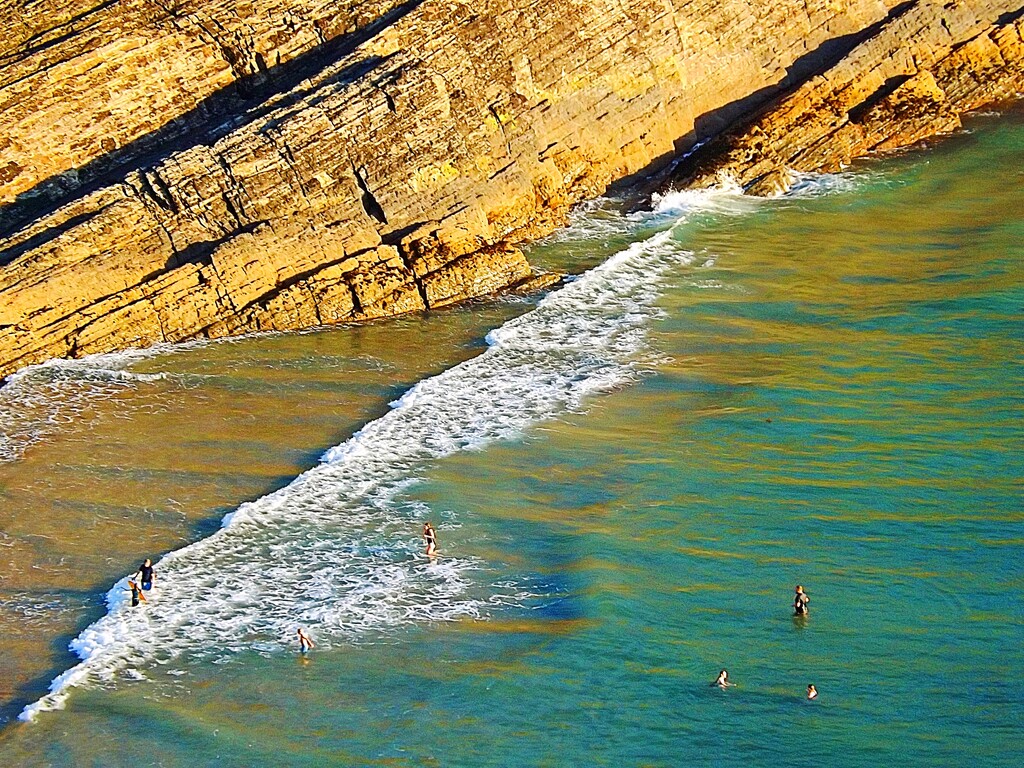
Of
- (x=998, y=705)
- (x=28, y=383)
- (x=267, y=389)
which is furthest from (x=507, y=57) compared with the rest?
(x=998, y=705)

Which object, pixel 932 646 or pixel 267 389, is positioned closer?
pixel 932 646

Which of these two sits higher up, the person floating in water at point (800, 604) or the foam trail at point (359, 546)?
the foam trail at point (359, 546)

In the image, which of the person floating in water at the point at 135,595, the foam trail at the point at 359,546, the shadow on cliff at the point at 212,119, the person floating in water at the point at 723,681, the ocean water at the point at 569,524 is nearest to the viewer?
the ocean water at the point at 569,524

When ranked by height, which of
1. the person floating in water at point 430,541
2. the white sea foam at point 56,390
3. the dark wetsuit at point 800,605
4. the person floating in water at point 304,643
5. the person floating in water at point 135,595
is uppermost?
the white sea foam at point 56,390

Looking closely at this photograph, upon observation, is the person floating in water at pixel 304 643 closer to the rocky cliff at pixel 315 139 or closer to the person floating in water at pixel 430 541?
the person floating in water at pixel 430 541

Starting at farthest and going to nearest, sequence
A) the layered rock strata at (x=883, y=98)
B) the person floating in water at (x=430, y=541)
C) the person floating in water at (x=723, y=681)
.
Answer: the layered rock strata at (x=883, y=98) → the person floating in water at (x=430, y=541) → the person floating in water at (x=723, y=681)

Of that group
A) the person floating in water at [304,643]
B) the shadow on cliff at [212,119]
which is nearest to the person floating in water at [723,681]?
the person floating in water at [304,643]

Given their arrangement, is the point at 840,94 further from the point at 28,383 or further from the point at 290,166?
the point at 28,383
